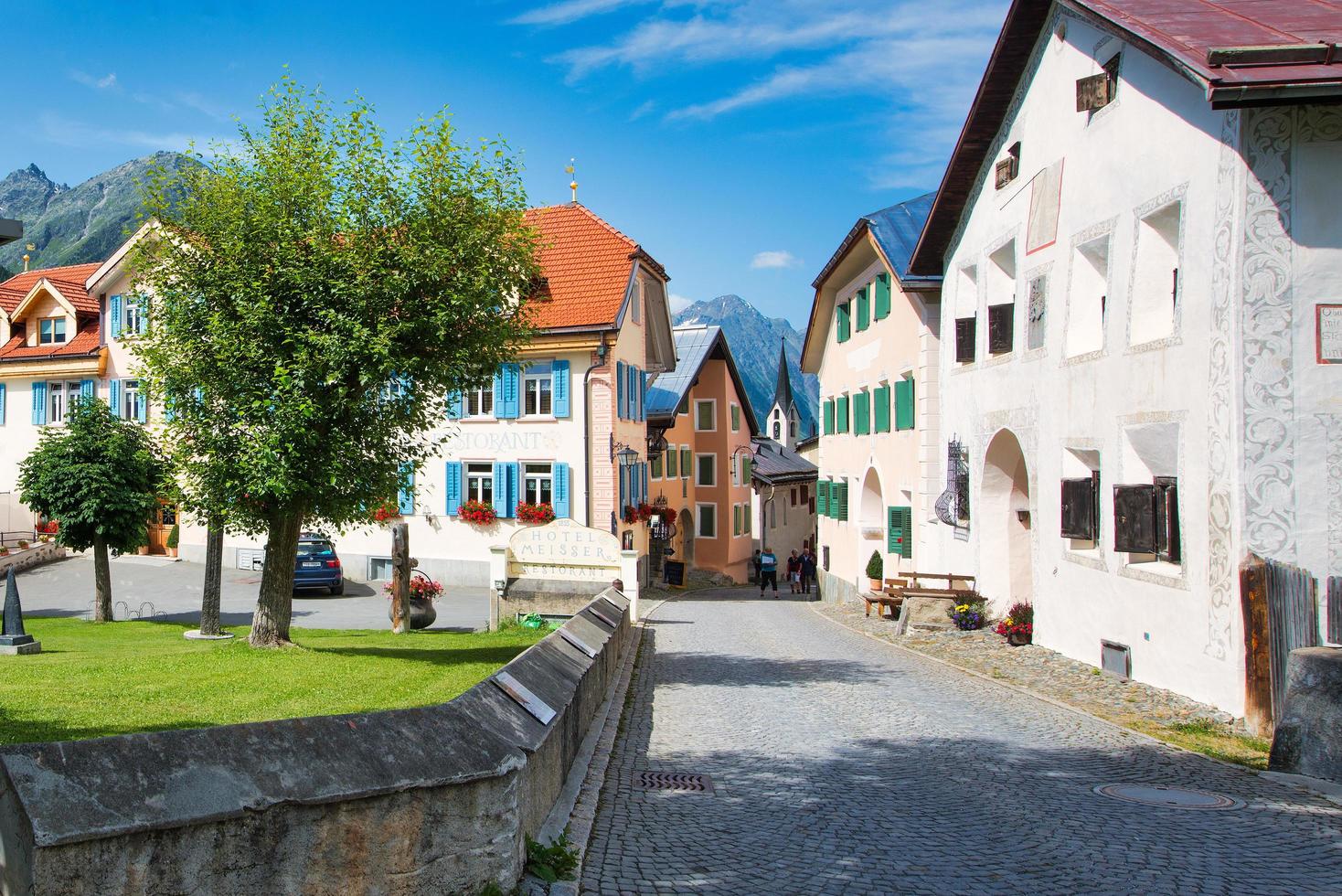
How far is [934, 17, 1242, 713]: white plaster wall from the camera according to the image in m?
12.0

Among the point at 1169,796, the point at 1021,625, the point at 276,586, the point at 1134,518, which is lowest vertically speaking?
the point at 1169,796

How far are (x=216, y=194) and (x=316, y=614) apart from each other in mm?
13062

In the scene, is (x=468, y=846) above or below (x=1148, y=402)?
below

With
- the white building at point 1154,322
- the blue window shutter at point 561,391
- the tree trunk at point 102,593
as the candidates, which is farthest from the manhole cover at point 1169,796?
the blue window shutter at point 561,391

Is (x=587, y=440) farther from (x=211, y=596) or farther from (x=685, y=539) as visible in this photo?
(x=685, y=539)

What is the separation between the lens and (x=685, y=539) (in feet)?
148

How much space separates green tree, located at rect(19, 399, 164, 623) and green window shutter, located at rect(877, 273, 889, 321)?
16569 millimetres

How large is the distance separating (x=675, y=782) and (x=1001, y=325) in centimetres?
1279

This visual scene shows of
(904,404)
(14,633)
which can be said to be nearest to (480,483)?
(904,404)

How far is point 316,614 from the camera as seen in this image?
79.2 ft

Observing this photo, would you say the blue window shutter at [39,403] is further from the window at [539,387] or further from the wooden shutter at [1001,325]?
the wooden shutter at [1001,325]

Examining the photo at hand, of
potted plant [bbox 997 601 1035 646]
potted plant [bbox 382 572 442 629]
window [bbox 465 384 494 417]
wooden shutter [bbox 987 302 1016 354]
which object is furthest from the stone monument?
window [bbox 465 384 494 417]

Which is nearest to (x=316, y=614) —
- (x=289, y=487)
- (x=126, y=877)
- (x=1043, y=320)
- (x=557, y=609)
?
(x=557, y=609)

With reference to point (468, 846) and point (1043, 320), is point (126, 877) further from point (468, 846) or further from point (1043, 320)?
point (1043, 320)
